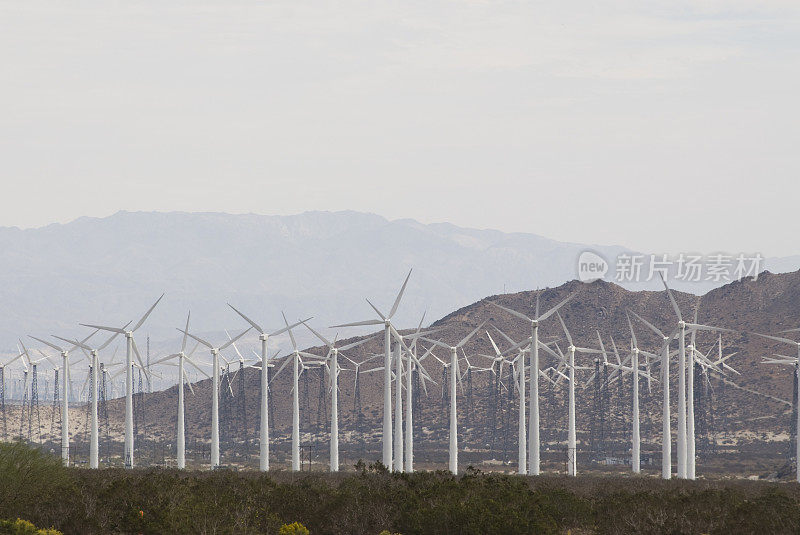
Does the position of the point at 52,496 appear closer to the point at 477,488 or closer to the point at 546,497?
the point at 477,488

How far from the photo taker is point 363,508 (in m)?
45.2

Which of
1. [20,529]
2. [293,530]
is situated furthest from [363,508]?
[20,529]

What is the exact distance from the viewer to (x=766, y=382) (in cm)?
18025

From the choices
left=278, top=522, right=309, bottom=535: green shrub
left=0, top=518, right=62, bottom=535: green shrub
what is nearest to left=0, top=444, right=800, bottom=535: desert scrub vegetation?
left=278, top=522, right=309, bottom=535: green shrub

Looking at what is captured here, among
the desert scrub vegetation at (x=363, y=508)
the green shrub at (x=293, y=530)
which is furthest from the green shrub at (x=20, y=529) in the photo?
the green shrub at (x=293, y=530)

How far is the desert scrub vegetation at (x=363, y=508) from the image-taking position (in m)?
41.0

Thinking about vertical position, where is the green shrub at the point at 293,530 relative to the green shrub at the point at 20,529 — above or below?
below

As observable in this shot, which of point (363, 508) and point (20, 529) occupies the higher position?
point (20, 529)

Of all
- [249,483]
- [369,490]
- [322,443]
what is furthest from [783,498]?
[322,443]

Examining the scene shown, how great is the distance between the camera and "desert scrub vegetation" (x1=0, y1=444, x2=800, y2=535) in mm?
41000

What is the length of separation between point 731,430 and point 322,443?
6558 cm

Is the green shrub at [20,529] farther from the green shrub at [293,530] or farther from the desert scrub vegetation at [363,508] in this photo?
the green shrub at [293,530]

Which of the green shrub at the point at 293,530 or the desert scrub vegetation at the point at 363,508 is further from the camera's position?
the desert scrub vegetation at the point at 363,508

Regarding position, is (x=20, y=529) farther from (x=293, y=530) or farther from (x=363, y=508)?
(x=363, y=508)
